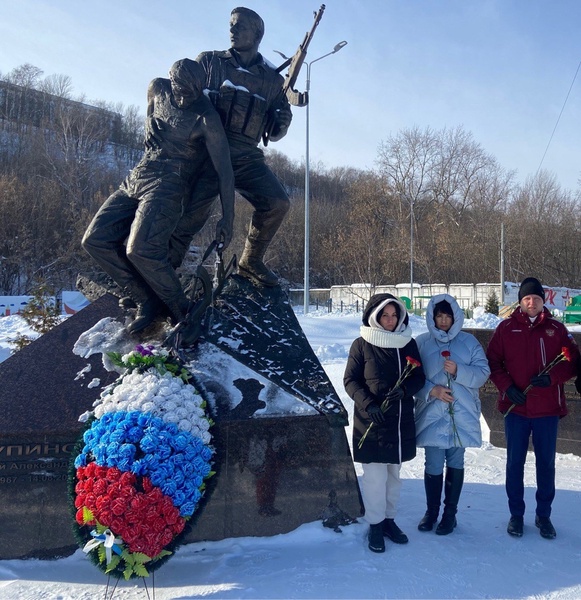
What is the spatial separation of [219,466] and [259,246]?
2.21 m

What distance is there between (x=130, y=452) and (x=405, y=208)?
1718 inches

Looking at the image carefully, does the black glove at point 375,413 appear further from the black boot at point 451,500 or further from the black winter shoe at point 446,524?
the black winter shoe at point 446,524

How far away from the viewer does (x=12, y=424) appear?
10.5 ft

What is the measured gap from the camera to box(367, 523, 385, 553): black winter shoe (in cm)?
316

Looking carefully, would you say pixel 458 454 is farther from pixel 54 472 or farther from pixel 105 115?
pixel 105 115

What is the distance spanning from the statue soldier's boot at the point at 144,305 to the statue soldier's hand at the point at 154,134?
1.03 metres

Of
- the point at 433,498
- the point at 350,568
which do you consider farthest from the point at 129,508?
the point at 433,498

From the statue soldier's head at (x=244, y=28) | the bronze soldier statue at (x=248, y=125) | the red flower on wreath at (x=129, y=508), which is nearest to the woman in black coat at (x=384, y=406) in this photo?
the red flower on wreath at (x=129, y=508)

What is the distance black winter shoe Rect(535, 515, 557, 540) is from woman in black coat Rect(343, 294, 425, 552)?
2.85ft

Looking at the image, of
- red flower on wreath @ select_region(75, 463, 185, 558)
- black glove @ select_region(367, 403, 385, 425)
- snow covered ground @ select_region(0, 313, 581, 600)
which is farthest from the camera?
black glove @ select_region(367, 403, 385, 425)

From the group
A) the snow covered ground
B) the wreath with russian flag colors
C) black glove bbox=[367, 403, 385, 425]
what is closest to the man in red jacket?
the snow covered ground

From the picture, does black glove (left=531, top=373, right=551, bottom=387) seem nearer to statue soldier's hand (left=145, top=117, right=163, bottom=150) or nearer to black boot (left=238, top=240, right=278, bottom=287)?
black boot (left=238, top=240, right=278, bottom=287)

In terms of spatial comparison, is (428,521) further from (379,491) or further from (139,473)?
(139,473)

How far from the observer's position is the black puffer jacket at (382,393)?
328cm
